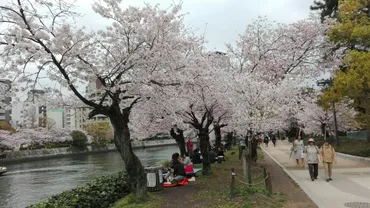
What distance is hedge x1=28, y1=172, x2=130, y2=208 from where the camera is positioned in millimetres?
9773

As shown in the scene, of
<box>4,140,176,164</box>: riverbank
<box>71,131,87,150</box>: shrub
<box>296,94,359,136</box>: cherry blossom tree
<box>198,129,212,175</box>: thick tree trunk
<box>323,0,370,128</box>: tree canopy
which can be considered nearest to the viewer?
<box>198,129,212,175</box>: thick tree trunk

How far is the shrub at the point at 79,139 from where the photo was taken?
72.5 meters

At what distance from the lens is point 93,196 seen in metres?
10.8

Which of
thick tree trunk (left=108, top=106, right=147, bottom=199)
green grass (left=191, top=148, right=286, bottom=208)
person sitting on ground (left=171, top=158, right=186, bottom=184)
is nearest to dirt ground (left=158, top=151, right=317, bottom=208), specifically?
green grass (left=191, top=148, right=286, bottom=208)

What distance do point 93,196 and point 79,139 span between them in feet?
214

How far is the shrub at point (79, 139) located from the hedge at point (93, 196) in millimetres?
61780

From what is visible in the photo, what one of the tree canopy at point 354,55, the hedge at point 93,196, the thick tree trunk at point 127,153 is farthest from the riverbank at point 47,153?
the tree canopy at point 354,55

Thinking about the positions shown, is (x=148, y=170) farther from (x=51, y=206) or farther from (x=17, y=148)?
(x=17, y=148)

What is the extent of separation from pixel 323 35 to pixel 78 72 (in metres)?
15.1

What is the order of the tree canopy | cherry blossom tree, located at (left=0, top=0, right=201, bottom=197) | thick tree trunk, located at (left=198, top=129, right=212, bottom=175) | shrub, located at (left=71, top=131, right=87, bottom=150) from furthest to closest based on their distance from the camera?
shrub, located at (left=71, top=131, right=87, bottom=150) < the tree canopy < thick tree trunk, located at (left=198, top=129, right=212, bottom=175) < cherry blossom tree, located at (left=0, top=0, right=201, bottom=197)

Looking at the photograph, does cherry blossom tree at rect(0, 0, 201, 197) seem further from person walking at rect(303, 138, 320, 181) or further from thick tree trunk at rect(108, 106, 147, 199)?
person walking at rect(303, 138, 320, 181)

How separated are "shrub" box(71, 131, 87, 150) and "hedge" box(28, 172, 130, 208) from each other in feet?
203

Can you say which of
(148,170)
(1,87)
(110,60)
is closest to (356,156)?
(148,170)

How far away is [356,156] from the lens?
19672mm
